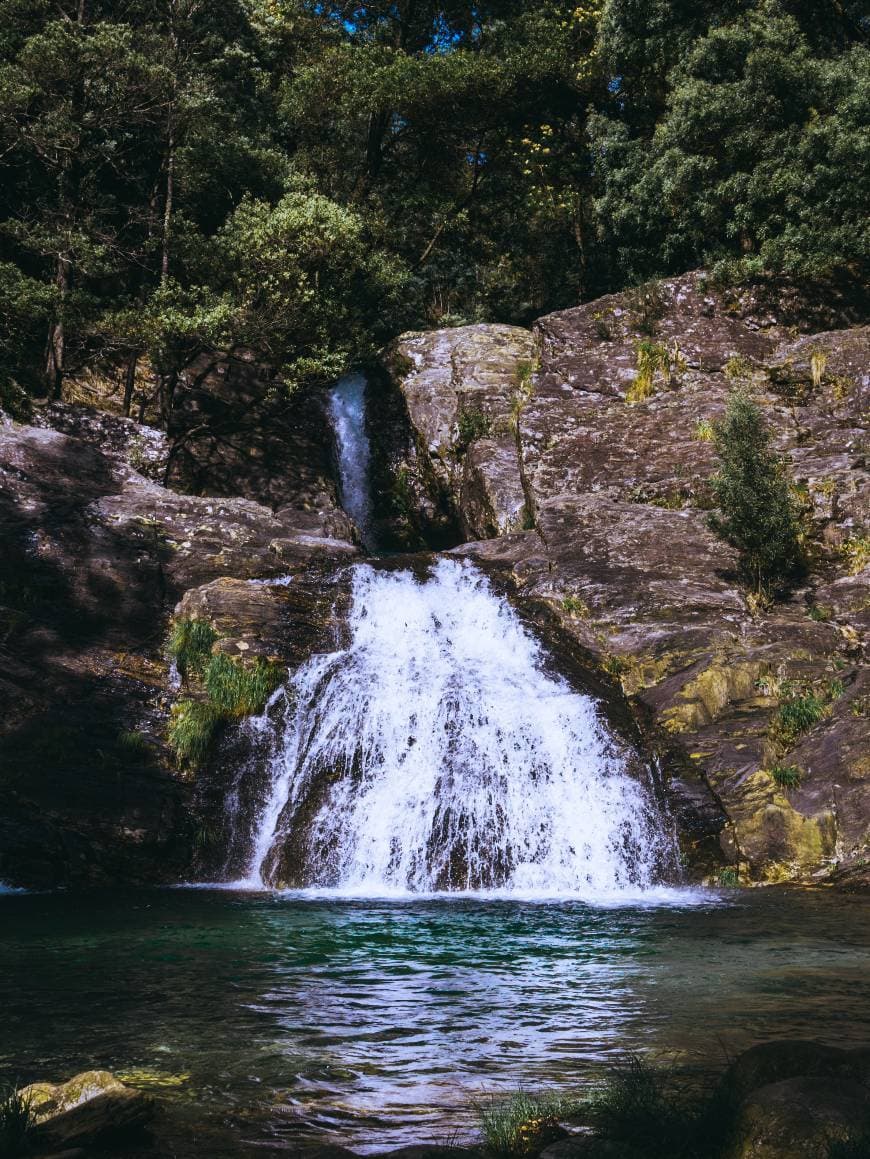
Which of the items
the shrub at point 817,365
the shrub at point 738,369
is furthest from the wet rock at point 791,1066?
the shrub at point 738,369

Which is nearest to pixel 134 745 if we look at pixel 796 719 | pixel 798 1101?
pixel 796 719

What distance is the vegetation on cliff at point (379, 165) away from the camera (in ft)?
86.0

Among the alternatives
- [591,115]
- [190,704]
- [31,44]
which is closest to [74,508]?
[190,704]

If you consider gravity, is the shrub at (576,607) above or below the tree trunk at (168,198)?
below

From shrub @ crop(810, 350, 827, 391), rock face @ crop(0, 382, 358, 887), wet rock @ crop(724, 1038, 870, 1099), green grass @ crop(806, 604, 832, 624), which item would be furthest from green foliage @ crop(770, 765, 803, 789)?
shrub @ crop(810, 350, 827, 391)

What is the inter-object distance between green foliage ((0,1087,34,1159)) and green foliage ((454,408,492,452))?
23344 mm

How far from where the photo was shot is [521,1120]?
4.20 metres

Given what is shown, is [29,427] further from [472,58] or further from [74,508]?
[472,58]

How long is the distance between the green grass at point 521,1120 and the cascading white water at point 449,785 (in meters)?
8.74

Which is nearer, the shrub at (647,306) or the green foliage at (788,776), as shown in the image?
the green foliage at (788,776)

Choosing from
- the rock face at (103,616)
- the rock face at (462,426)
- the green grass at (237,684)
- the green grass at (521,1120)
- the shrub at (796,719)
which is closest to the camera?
the green grass at (521,1120)

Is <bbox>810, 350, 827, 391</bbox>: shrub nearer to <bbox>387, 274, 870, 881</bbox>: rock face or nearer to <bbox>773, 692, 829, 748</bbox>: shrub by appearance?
<bbox>387, 274, 870, 881</bbox>: rock face

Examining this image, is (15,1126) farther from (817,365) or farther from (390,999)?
(817,365)

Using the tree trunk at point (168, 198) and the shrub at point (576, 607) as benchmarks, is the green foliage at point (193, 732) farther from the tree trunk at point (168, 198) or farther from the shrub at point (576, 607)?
the tree trunk at point (168, 198)
